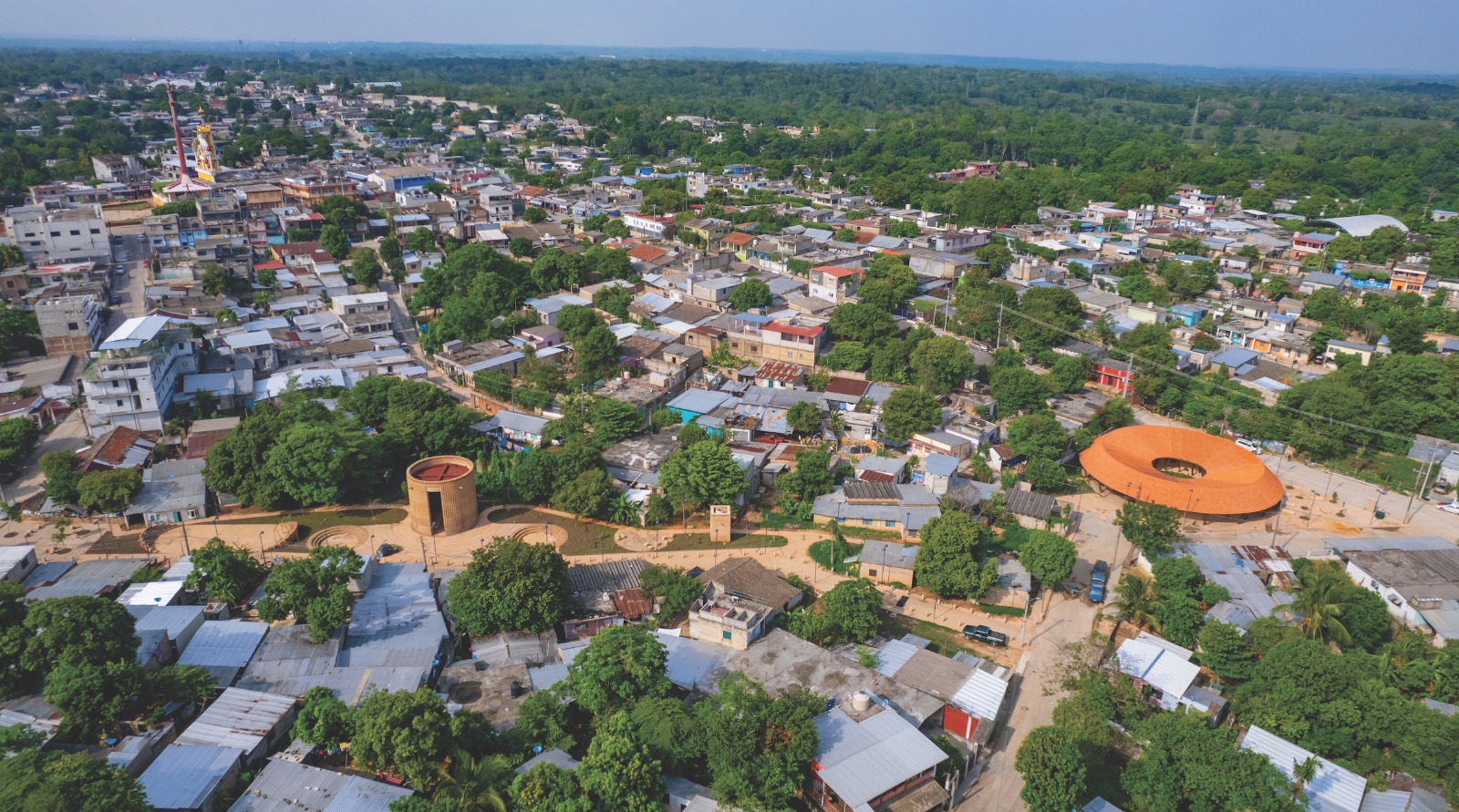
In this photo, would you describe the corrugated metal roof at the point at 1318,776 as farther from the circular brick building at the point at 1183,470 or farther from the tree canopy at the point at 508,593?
the tree canopy at the point at 508,593

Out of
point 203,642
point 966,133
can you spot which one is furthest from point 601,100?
point 203,642

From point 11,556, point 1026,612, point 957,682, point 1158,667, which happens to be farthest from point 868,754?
point 11,556

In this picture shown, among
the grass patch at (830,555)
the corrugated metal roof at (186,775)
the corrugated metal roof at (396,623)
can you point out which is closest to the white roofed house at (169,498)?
the corrugated metal roof at (396,623)

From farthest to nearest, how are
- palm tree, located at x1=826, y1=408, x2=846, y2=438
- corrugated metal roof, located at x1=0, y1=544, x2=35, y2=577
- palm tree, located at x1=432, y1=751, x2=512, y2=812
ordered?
palm tree, located at x1=826, y1=408, x2=846, y2=438, corrugated metal roof, located at x1=0, y1=544, x2=35, y2=577, palm tree, located at x1=432, y1=751, x2=512, y2=812

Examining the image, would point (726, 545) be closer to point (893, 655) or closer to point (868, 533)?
point (868, 533)

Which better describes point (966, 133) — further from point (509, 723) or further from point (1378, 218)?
point (509, 723)

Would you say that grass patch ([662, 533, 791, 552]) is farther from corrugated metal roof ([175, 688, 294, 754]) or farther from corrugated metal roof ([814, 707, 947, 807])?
corrugated metal roof ([175, 688, 294, 754])

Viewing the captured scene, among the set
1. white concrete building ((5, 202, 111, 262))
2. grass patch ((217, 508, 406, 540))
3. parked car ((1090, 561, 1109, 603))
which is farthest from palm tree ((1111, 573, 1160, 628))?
white concrete building ((5, 202, 111, 262))
